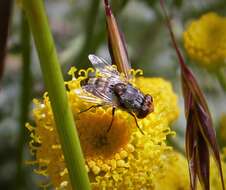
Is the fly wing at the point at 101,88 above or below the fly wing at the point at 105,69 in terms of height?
below

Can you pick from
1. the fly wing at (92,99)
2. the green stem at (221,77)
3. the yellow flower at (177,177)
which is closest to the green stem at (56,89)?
the fly wing at (92,99)

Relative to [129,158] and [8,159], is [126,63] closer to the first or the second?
[129,158]

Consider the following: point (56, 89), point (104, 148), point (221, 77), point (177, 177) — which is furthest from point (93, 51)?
point (56, 89)

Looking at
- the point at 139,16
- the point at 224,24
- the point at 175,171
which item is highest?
the point at 139,16

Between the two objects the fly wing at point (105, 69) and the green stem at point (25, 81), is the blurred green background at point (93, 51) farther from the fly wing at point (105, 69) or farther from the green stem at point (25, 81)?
the fly wing at point (105, 69)

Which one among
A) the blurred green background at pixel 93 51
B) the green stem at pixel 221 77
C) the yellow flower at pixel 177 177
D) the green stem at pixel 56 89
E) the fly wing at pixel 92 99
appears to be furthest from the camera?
the blurred green background at pixel 93 51

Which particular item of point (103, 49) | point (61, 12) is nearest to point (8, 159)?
point (103, 49)

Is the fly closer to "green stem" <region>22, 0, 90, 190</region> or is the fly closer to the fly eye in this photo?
the fly eye
